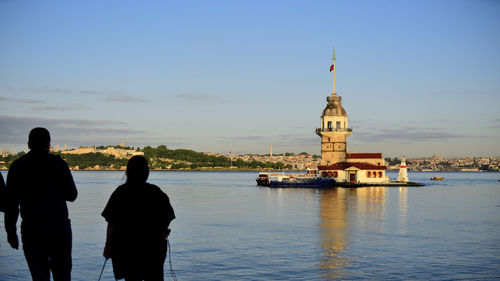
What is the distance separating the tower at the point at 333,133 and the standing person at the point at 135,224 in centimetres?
9217

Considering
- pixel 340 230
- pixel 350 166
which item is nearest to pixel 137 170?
pixel 340 230

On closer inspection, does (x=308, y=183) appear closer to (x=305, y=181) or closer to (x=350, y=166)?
(x=305, y=181)

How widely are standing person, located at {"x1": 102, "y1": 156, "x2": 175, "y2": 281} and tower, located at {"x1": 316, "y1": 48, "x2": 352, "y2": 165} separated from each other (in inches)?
3629

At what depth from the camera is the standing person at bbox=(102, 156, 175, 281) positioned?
8055mm

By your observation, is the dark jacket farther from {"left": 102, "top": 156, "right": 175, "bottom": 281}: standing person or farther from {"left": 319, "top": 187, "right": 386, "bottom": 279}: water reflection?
{"left": 319, "top": 187, "right": 386, "bottom": 279}: water reflection

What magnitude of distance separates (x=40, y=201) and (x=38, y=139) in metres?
0.83

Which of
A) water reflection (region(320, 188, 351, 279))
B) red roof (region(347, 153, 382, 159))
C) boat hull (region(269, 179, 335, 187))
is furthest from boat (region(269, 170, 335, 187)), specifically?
water reflection (region(320, 188, 351, 279))

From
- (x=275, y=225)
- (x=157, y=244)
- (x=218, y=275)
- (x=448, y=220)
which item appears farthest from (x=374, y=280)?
(x=448, y=220)

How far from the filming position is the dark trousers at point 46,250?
27.3ft

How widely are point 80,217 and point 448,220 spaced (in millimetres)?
22822

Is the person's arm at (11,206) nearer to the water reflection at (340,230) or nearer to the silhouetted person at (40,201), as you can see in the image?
the silhouetted person at (40,201)

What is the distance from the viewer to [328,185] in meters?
95.6

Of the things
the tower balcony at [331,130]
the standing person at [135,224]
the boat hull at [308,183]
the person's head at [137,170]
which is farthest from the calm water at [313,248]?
the tower balcony at [331,130]

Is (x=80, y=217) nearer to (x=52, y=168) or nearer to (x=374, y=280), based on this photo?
(x=374, y=280)
